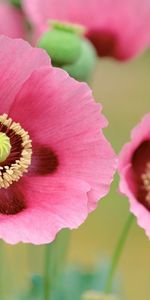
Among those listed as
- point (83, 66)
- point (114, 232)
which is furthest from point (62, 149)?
point (114, 232)

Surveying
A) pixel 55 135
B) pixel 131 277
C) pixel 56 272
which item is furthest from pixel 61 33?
pixel 131 277

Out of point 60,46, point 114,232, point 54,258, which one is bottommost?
point 114,232

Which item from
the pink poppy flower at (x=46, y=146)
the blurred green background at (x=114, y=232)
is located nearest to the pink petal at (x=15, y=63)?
Result: the pink poppy flower at (x=46, y=146)

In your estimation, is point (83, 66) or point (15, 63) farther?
point (83, 66)

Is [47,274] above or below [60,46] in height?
below

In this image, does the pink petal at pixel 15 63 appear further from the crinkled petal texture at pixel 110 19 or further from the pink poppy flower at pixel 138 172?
the crinkled petal texture at pixel 110 19

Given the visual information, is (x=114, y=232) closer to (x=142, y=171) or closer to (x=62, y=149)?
(x=142, y=171)

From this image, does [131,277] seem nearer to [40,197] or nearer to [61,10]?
[61,10]
